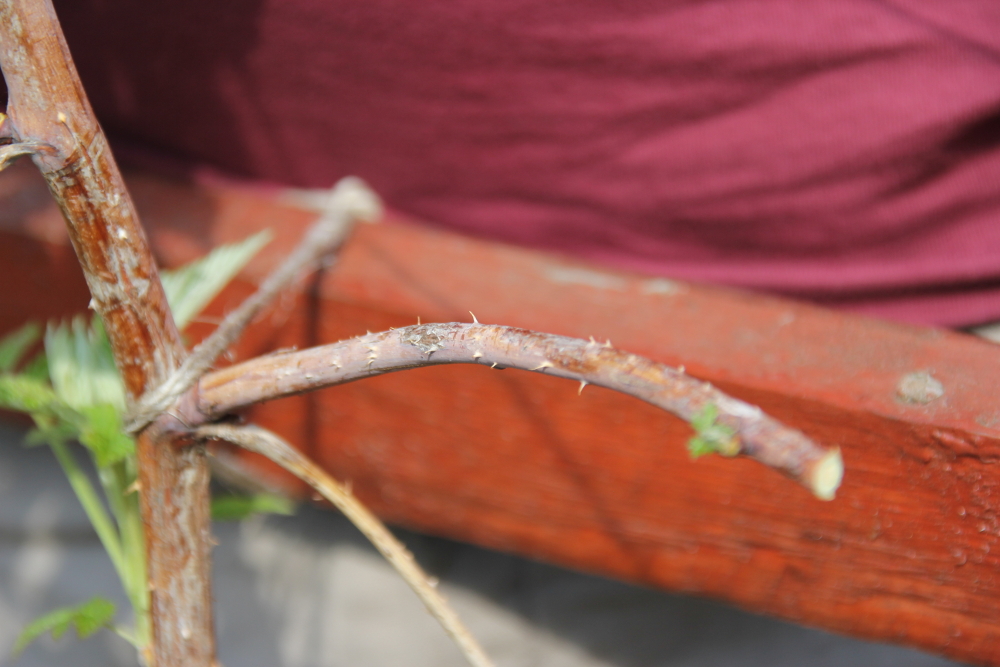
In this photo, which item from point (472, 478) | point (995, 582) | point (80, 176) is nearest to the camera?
point (80, 176)

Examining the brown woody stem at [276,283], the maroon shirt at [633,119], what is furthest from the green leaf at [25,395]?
the maroon shirt at [633,119]

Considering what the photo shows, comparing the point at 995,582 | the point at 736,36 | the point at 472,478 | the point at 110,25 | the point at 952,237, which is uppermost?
the point at 110,25

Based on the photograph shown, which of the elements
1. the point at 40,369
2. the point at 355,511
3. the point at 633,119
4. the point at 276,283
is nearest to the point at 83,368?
the point at 40,369

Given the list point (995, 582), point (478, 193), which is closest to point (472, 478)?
point (478, 193)

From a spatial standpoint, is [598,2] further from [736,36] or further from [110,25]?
[110,25]

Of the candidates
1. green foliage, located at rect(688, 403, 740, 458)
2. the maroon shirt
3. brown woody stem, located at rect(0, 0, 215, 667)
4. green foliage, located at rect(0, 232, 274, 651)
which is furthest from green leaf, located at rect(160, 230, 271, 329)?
green foliage, located at rect(688, 403, 740, 458)

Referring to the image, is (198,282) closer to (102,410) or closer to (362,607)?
(102,410)

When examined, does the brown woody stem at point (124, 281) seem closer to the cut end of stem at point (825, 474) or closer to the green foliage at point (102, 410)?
the green foliage at point (102, 410)
